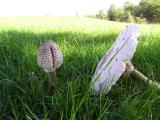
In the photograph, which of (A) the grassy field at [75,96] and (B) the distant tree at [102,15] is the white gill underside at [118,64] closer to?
(A) the grassy field at [75,96]

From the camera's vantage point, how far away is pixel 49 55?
166 cm

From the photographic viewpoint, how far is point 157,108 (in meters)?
1.79

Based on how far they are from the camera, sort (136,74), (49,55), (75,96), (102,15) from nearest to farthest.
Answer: (49,55), (75,96), (136,74), (102,15)

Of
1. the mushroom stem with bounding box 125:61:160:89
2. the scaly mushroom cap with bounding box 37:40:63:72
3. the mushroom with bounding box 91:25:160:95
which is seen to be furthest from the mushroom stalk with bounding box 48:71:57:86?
the mushroom stem with bounding box 125:61:160:89

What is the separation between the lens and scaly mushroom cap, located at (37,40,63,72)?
1656 millimetres

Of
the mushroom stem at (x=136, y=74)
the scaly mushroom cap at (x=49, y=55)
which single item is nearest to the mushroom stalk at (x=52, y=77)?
the scaly mushroom cap at (x=49, y=55)

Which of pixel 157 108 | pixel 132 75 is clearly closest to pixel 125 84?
pixel 132 75

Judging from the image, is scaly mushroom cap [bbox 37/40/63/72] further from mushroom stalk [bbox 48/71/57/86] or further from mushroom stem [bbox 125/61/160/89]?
mushroom stem [bbox 125/61/160/89]

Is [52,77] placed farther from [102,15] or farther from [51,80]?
[102,15]

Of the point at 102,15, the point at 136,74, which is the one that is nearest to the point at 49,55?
the point at 136,74

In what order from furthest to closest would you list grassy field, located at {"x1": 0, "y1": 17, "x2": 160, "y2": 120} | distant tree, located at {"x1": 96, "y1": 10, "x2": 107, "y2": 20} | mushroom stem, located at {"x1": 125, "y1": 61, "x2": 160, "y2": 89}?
distant tree, located at {"x1": 96, "y1": 10, "x2": 107, "y2": 20} → mushroom stem, located at {"x1": 125, "y1": 61, "x2": 160, "y2": 89} → grassy field, located at {"x1": 0, "y1": 17, "x2": 160, "y2": 120}

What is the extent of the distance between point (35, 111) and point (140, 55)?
1.12 meters

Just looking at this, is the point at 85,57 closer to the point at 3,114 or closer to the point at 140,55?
the point at 140,55

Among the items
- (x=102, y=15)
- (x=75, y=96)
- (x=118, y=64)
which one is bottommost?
(x=102, y=15)
